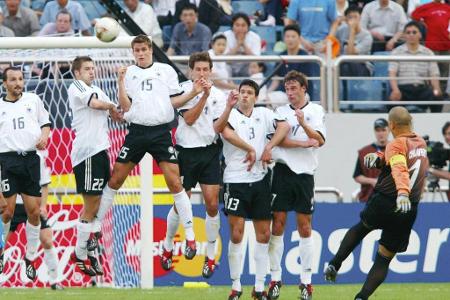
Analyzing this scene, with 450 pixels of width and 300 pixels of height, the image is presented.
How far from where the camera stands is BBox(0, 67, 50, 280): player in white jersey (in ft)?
50.7

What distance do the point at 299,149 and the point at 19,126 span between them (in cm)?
331

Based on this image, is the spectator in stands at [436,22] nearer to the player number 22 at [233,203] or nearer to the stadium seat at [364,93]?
the stadium seat at [364,93]

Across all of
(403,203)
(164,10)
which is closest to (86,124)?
(403,203)

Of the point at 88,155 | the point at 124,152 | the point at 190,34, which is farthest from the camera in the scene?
the point at 190,34

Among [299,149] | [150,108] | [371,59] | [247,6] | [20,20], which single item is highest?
[247,6]

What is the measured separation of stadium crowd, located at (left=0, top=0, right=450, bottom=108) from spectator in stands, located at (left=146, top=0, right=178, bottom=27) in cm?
2

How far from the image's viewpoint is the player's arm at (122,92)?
1425cm

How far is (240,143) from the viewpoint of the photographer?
48.0 feet

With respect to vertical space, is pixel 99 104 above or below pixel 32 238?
above

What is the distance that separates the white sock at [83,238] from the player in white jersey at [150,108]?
857 millimetres

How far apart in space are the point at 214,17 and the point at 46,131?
20.9 feet

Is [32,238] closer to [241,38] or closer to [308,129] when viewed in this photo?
[308,129]

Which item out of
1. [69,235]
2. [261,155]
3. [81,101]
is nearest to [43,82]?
[69,235]

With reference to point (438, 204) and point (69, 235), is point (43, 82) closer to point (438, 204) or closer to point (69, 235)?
point (69, 235)
